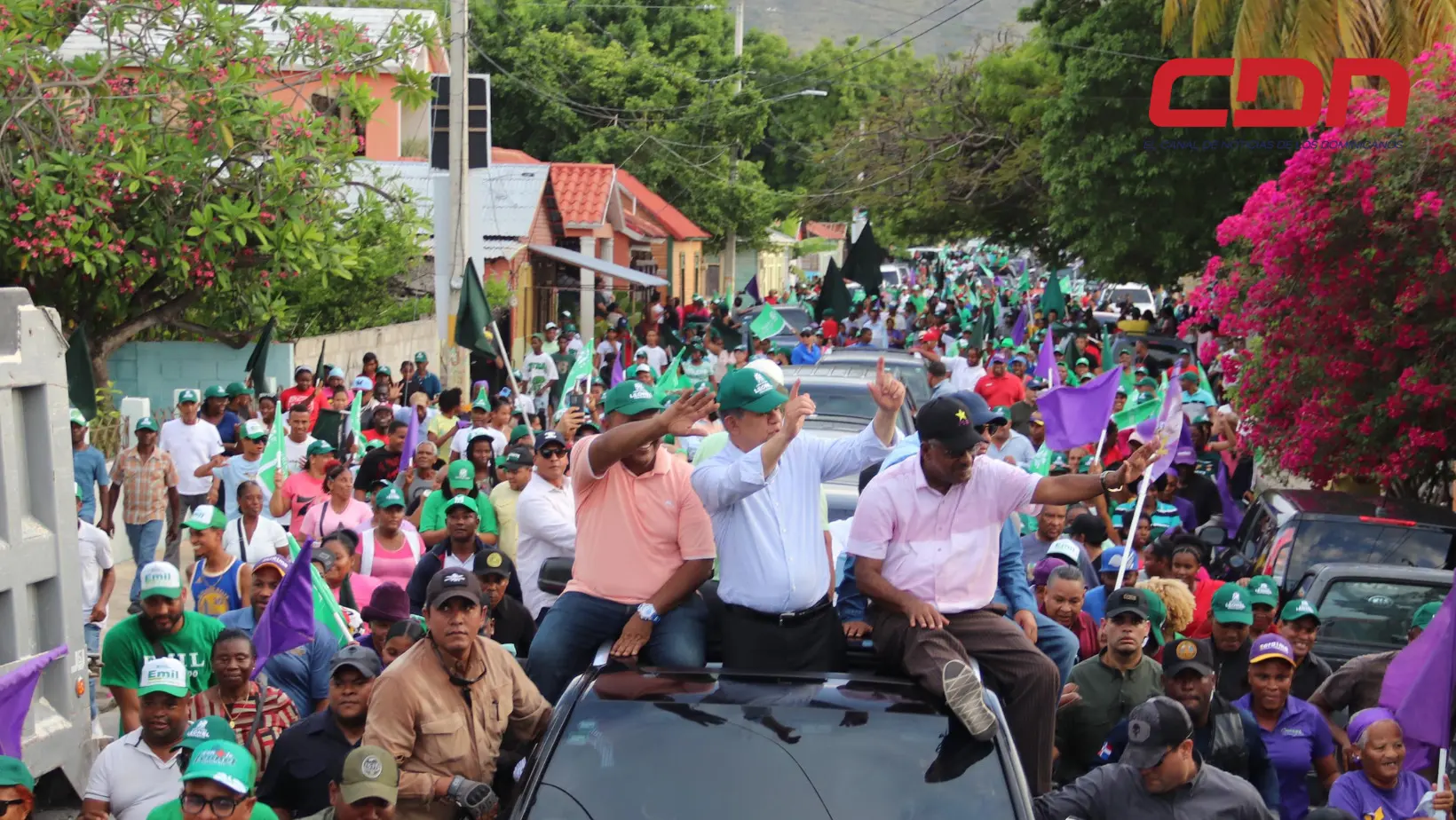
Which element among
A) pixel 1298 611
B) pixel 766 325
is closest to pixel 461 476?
pixel 1298 611

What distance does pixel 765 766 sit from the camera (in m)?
4.87

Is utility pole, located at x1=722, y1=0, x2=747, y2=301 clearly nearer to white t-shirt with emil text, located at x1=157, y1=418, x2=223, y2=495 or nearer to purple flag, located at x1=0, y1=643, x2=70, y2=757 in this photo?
white t-shirt with emil text, located at x1=157, y1=418, x2=223, y2=495

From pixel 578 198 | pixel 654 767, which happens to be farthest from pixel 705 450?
pixel 578 198

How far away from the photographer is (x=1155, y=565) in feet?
33.5

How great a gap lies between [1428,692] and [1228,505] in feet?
27.5

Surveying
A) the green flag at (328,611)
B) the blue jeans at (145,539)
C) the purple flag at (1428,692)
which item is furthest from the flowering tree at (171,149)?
the purple flag at (1428,692)

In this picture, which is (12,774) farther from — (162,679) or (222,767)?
(162,679)

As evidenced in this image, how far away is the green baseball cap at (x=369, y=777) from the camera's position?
511cm

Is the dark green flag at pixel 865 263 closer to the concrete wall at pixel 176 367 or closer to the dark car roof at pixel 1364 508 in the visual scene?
the concrete wall at pixel 176 367

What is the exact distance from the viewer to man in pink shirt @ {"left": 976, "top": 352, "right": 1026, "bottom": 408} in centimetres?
1894

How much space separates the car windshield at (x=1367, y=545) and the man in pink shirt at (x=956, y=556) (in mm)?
5474

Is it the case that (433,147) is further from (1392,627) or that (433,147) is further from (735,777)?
(735,777)

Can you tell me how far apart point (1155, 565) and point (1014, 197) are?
27.6 m

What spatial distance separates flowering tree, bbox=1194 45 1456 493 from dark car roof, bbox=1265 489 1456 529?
1620mm
